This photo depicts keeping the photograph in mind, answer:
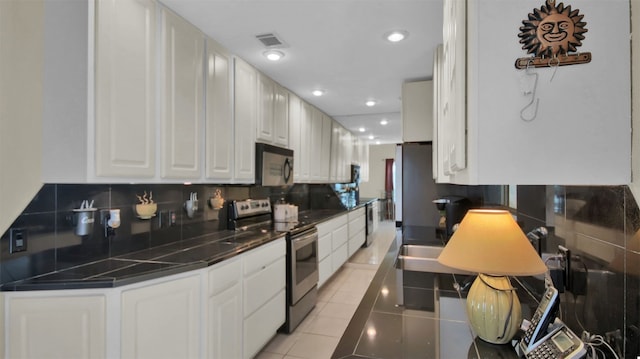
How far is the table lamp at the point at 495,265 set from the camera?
92cm

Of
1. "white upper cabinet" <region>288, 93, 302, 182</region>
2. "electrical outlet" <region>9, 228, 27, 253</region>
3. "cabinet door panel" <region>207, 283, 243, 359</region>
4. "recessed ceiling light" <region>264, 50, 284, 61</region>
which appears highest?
"recessed ceiling light" <region>264, 50, 284, 61</region>

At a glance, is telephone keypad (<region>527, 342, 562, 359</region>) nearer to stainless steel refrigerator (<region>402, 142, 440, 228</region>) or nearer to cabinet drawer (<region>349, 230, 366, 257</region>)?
stainless steel refrigerator (<region>402, 142, 440, 228</region>)

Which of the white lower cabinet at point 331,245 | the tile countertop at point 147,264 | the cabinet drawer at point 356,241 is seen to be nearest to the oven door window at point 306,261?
the white lower cabinet at point 331,245

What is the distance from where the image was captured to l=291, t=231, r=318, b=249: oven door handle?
9.35 ft

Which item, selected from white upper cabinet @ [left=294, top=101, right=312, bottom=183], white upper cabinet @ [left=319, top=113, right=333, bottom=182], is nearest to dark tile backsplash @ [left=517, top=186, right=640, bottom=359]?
white upper cabinet @ [left=294, top=101, right=312, bottom=183]

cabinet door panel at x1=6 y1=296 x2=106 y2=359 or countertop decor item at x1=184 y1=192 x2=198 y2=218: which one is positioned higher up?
countertop decor item at x1=184 y1=192 x2=198 y2=218

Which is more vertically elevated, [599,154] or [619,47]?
[619,47]

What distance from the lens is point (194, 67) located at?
2082mm

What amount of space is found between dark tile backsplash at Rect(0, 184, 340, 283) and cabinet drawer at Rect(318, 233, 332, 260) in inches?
53.5

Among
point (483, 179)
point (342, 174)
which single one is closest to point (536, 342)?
point (483, 179)

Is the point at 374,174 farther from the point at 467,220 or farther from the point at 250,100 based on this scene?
the point at 467,220

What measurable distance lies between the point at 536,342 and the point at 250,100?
8.31 ft

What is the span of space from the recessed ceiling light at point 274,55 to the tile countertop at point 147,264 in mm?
1499

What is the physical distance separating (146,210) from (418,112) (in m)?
2.53
